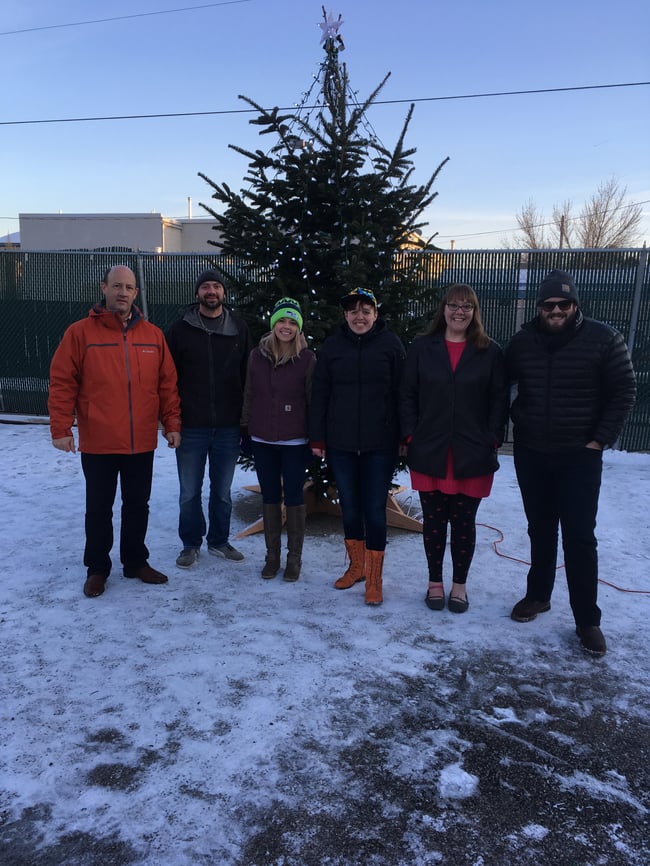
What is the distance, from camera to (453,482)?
3.76 meters

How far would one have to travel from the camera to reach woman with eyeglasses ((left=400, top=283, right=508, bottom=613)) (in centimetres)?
364

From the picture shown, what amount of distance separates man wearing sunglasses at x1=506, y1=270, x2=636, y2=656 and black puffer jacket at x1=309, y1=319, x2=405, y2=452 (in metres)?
0.73

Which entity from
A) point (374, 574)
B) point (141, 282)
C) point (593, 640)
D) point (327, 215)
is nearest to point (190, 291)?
point (141, 282)

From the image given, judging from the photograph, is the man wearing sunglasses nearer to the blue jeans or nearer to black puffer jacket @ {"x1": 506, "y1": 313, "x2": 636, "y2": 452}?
black puffer jacket @ {"x1": 506, "y1": 313, "x2": 636, "y2": 452}

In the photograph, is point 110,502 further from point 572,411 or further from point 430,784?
point 572,411

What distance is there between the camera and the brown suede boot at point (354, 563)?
4.23 meters

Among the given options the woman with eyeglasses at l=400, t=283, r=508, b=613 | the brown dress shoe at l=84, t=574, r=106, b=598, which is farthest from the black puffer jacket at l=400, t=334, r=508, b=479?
the brown dress shoe at l=84, t=574, r=106, b=598

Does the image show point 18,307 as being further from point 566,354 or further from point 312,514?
point 566,354

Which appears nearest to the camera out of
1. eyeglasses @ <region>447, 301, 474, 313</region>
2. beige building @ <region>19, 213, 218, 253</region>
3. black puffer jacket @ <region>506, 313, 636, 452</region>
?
black puffer jacket @ <region>506, 313, 636, 452</region>

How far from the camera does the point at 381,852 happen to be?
207cm

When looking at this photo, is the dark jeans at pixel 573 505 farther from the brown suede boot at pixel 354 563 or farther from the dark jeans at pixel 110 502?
the dark jeans at pixel 110 502

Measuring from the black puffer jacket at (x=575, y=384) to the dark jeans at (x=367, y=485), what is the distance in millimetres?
937

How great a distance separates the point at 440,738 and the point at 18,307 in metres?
9.40

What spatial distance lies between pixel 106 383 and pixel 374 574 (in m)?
2.09
